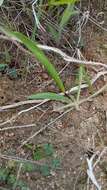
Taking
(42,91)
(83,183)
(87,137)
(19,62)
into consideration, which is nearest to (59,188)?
(83,183)

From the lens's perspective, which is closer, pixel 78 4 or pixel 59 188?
pixel 59 188

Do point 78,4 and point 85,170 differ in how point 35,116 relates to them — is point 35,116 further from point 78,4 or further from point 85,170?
point 78,4

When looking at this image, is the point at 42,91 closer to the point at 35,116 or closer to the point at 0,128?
the point at 35,116

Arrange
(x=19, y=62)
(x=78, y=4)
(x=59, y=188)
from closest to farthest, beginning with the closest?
(x=59, y=188) < (x=19, y=62) < (x=78, y=4)

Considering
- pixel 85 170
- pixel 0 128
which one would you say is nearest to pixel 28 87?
pixel 0 128

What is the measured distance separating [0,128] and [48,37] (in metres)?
0.43

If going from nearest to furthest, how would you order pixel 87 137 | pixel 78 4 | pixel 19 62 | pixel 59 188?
pixel 59 188
pixel 87 137
pixel 19 62
pixel 78 4

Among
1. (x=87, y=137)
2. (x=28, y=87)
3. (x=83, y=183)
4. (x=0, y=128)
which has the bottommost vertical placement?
(x=83, y=183)

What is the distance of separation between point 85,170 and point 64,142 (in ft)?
0.41

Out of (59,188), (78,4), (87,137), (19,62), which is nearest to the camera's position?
(59,188)

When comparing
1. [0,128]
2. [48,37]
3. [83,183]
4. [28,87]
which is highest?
[48,37]

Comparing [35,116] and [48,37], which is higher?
[48,37]

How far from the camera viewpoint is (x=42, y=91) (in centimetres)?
174

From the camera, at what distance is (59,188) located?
5.05 ft
